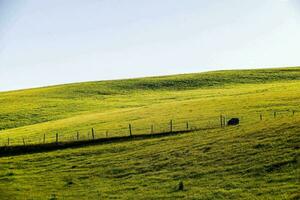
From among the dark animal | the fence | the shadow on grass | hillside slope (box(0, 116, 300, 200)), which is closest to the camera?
hillside slope (box(0, 116, 300, 200))

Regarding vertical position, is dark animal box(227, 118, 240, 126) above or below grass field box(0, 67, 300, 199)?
above

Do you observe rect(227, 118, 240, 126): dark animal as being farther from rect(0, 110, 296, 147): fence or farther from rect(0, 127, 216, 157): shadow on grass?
rect(0, 127, 216, 157): shadow on grass

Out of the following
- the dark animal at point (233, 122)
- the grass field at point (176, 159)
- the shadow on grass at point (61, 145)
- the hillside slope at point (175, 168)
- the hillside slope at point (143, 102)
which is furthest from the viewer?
the hillside slope at point (143, 102)

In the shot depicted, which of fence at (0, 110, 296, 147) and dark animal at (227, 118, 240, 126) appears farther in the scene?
fence at (0, 110, 296, 147)

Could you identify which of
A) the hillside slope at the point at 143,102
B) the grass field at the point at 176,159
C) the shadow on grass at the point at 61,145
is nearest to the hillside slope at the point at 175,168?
the grass field at the point at 176,159

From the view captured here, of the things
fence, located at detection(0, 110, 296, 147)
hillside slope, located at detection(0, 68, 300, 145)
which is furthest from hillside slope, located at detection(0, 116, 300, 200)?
hillside slope, located at detection(0, 68, 300, 145)

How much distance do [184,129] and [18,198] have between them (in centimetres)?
2069

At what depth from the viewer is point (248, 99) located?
71.4 meters

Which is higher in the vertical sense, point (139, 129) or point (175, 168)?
point (139, 129)

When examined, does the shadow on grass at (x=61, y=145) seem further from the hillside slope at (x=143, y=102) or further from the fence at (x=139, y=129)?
the hillside slope at (x=143, y=102)

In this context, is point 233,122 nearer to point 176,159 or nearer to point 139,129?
point 139,129

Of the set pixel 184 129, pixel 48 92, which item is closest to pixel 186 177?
pixel 184 129

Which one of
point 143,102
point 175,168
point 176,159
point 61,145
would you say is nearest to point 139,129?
point 61,145

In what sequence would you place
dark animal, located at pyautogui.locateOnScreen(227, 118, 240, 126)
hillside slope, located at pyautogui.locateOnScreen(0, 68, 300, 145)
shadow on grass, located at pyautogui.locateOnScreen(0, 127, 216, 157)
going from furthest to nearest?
hillside slope, located at pyautogui.locateOnScreen(0, 68, 300, 145)
shadow on grass, located at pyautogui.locateOnScreen(0, 127, 216, 157)
dark animal, located at pyautogui.locateOnScreen(227, 118, 240, 126)
